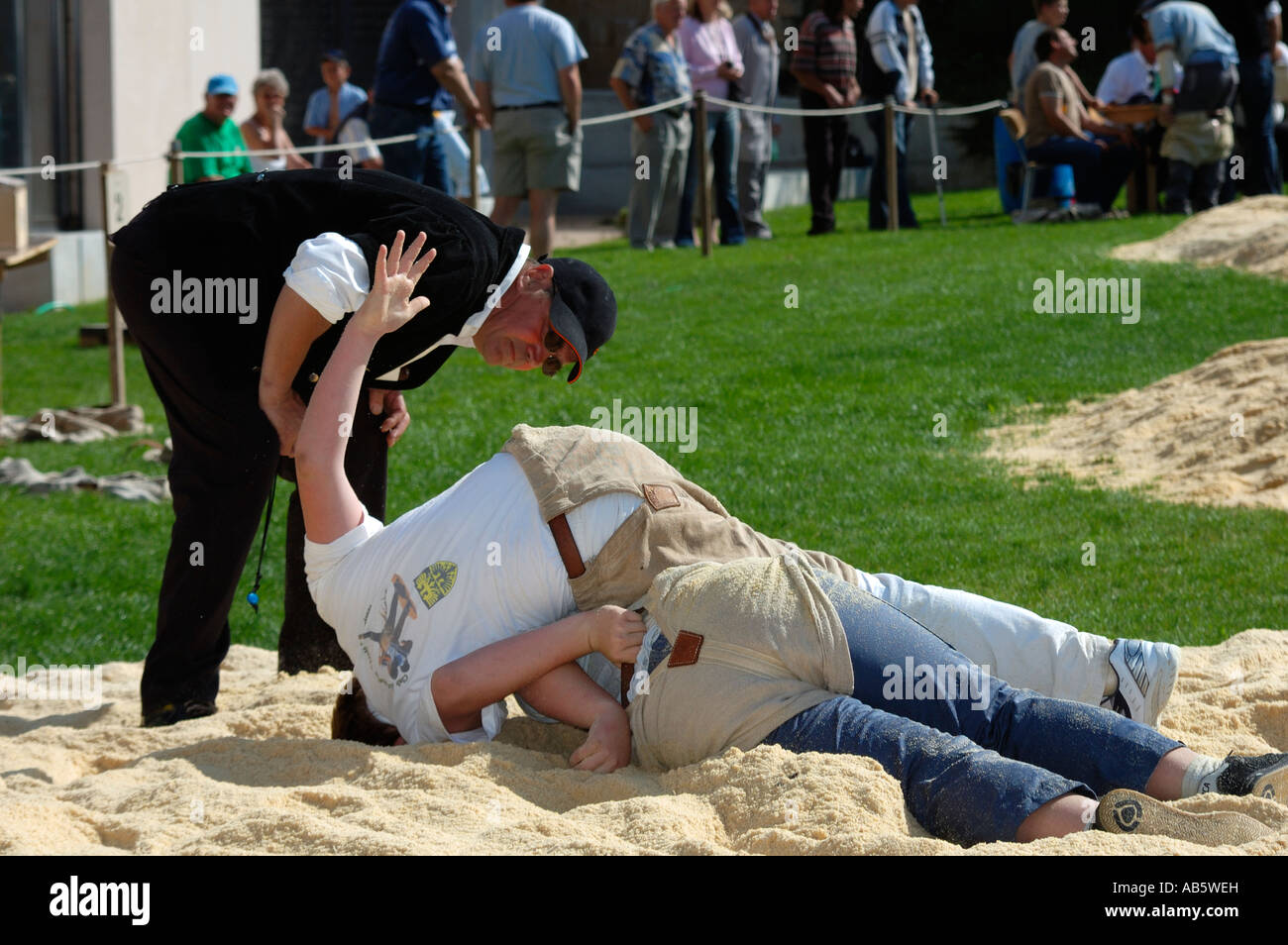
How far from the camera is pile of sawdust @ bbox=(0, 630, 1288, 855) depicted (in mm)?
2951

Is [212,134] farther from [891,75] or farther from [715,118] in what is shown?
[891,75]

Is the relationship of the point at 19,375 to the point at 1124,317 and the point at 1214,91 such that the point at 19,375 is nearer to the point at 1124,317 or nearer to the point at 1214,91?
the point at 1124,317

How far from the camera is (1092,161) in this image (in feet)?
48.9

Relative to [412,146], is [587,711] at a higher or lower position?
lower

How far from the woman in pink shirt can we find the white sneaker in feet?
33.3

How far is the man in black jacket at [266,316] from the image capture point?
153 inches

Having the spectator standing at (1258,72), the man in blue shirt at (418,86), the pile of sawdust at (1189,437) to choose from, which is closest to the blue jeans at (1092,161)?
the spectator standing at (1258,72)

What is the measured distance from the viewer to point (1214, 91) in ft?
47.0

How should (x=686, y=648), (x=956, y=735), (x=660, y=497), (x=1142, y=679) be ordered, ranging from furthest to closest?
(x=660, y=497) < (x=1142, y=679) < (x=686, y=648) < (x=956, y=735)

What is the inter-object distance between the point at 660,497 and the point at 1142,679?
1182 mm

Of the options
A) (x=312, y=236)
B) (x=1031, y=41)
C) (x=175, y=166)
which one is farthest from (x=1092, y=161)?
(x=312, y=236)
